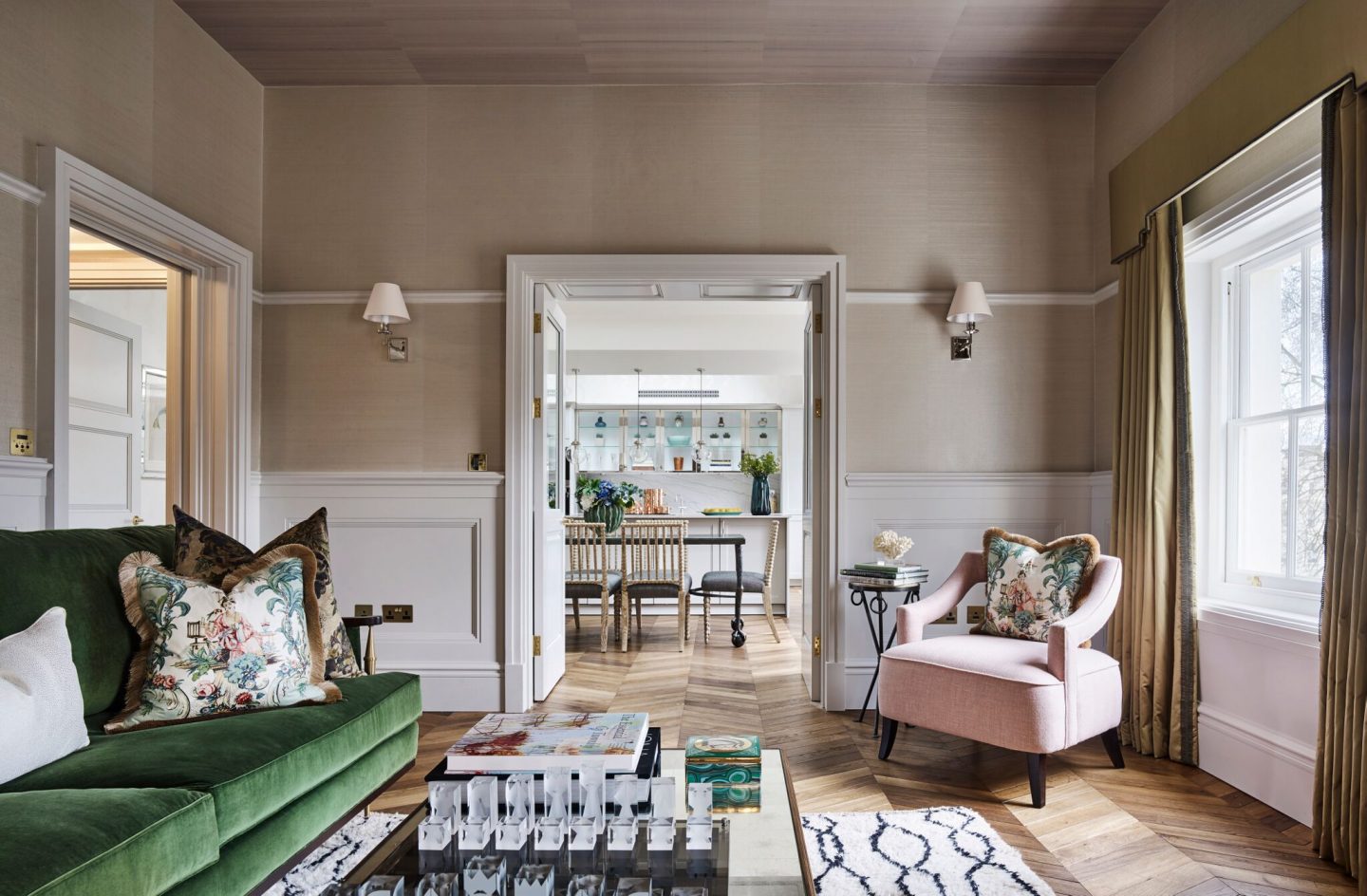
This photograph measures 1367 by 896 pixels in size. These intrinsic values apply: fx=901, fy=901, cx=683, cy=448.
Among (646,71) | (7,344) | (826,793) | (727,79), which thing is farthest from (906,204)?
(7,344)

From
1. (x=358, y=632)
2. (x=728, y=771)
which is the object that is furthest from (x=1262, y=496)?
(x=358, y=632)

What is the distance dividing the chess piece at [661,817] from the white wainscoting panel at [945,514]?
2.71 metres

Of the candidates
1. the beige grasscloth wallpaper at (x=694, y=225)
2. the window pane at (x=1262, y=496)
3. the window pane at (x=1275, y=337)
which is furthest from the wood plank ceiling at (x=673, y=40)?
the window pane at (x=1262, y=496)

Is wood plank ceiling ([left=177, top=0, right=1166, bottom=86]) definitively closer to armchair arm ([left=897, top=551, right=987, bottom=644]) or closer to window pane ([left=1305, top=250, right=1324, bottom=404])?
window pane ([left=1305, top=250, right=1324, bottom=404])

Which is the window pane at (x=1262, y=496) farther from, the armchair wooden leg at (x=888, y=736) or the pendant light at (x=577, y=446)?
the pendant light at (x=577, y=446)

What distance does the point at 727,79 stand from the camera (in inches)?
165

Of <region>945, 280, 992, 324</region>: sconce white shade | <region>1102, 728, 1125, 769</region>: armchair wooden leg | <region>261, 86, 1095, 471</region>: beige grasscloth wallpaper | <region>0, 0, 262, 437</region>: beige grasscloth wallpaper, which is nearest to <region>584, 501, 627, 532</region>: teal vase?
<region>261, 86, 1095, 471</region>: beige grasscloth wallpaper

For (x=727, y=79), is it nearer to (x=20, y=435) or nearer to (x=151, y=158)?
(x=151, y=158)

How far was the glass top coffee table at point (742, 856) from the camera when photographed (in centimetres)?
142

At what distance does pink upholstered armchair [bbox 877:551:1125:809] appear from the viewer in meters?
2.88

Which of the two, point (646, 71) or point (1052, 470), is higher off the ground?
point (646, 71)

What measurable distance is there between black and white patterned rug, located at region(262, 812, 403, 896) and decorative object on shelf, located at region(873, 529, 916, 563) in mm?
2187

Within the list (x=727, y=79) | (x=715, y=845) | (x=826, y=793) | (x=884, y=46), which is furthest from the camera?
(x=727, y=79)

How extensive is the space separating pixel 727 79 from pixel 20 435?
10.3 ft
